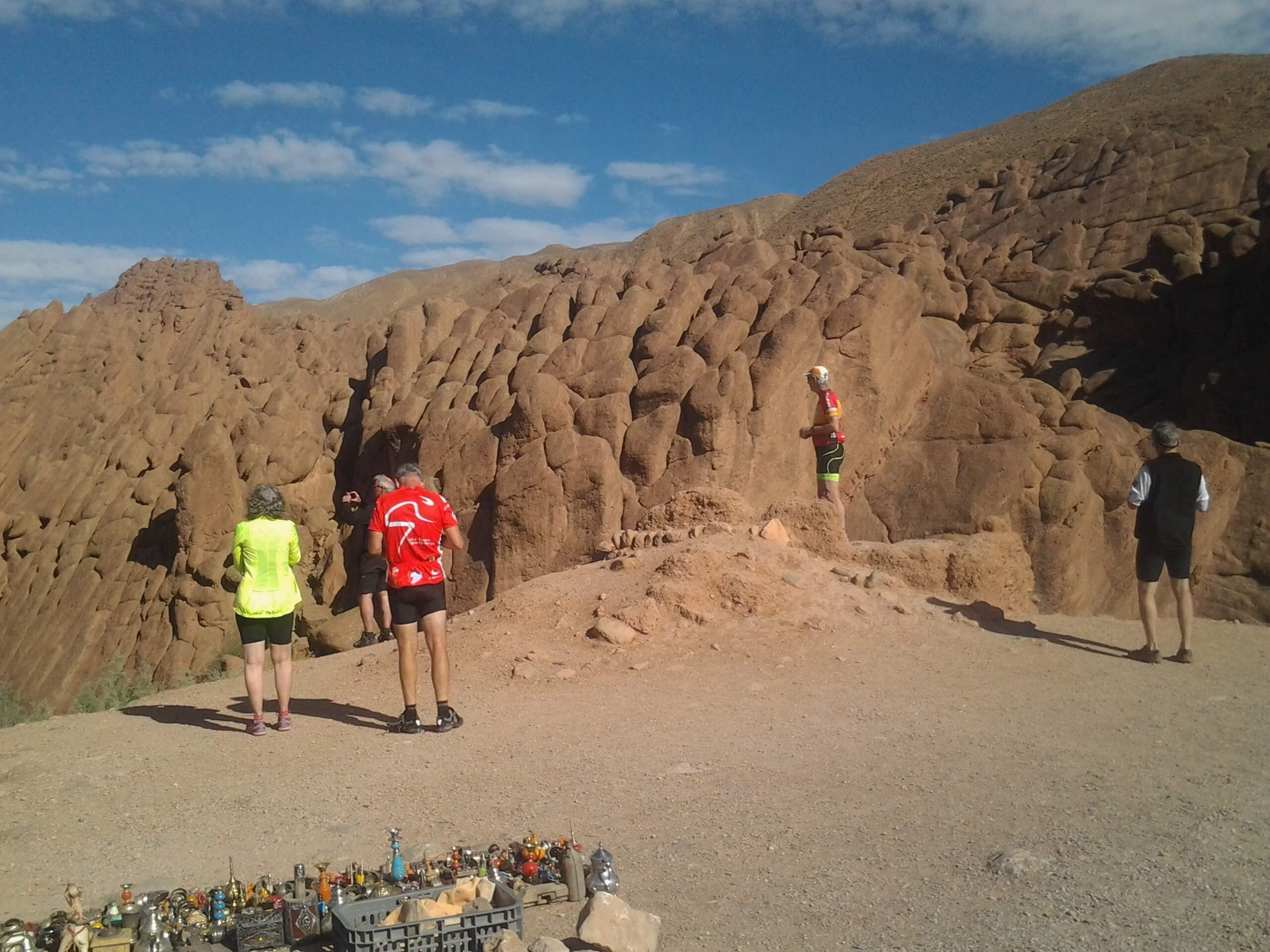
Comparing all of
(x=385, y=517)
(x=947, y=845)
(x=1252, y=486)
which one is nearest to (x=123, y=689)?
(x=385, y=517)

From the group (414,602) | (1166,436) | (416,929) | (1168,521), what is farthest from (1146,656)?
(416,929)

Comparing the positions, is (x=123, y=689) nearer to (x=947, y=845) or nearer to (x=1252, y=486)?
(x=947, y=845)

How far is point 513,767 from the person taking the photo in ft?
17.8

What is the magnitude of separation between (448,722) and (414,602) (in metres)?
0.74

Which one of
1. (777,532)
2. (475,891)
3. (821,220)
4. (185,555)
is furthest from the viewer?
(821,220)

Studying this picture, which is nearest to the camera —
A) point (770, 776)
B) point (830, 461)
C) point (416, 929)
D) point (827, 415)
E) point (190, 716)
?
point (416, 929)

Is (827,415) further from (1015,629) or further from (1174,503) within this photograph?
(1174,503)

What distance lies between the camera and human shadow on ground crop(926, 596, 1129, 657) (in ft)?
24.8

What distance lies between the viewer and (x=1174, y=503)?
293 inches

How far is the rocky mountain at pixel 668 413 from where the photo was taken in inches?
459

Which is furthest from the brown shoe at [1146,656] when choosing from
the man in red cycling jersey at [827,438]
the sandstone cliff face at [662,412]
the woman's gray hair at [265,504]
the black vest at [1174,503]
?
the woman's gray hair at [265,504]

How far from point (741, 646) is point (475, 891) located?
4.16m

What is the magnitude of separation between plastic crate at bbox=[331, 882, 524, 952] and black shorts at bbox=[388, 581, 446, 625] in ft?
9.51

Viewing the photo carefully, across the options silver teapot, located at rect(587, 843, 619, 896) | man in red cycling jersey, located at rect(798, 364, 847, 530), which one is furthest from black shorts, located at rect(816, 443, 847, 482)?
silver teapot, located at rect(587, 843, 619, 896)
